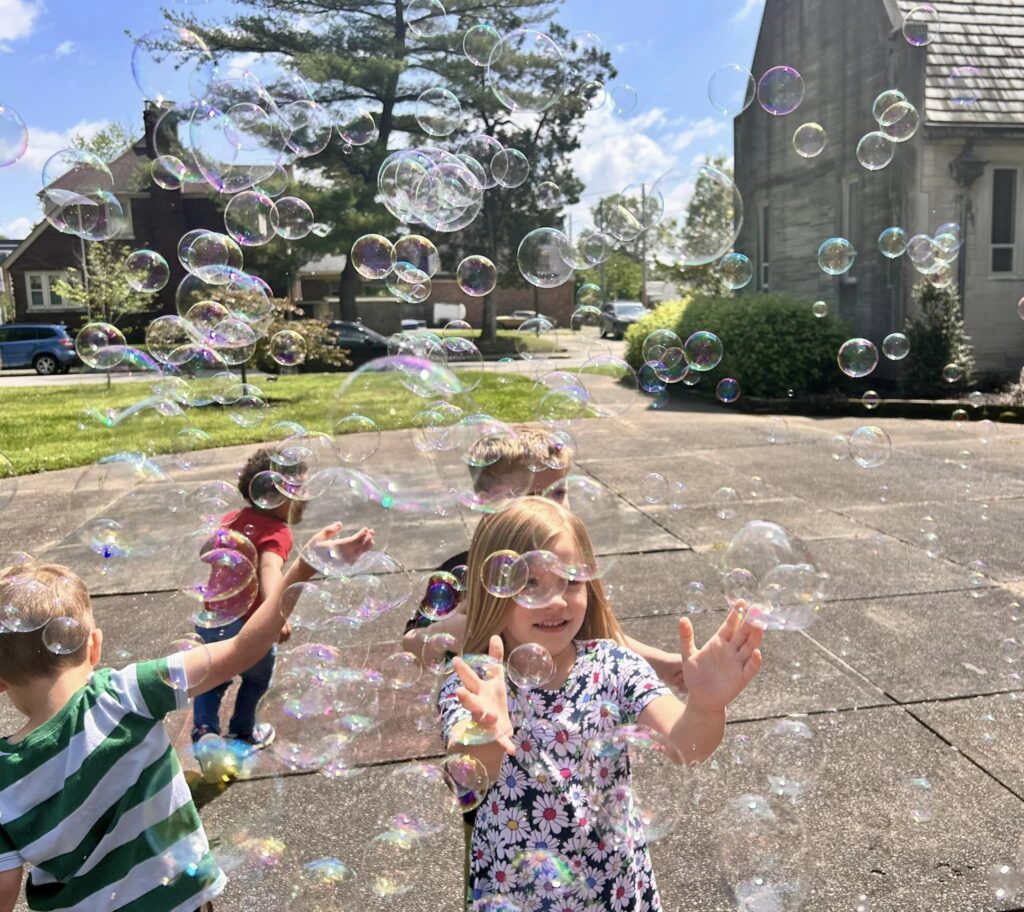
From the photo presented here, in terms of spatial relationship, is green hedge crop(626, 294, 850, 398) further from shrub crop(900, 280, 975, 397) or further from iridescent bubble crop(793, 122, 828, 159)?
iridescent bubble crop(793, 122, 828, 159)

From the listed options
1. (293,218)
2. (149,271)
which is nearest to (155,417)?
(149,271)

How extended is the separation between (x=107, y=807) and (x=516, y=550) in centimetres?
104

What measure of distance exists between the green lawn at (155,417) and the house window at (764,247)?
6.36 meters

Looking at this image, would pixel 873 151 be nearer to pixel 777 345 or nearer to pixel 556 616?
pixel 556 616

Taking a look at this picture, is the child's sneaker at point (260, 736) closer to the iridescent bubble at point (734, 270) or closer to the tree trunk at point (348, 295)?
the iridescent bubble at point (734, 270)

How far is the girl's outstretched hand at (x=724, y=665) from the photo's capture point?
1.70 m

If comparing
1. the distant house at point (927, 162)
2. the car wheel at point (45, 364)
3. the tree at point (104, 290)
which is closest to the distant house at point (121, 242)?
the car wheel at point (45, 364)

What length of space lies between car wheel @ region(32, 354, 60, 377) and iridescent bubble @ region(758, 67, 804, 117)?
25960mm

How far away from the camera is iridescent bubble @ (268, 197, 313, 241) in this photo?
17.8ft

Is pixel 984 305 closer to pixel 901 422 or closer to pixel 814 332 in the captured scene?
pixel 814 332

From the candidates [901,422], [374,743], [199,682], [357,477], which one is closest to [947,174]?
[901,422]

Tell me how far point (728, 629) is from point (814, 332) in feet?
45.8

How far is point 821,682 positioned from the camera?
13.5 ft

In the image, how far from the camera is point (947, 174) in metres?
14.6
